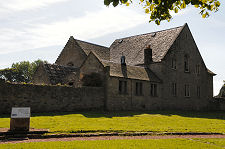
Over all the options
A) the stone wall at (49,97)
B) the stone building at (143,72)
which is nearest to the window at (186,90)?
the stone building at (143,72)

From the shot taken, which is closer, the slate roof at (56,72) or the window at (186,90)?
the slate roof at (56,72)

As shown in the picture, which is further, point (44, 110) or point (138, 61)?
point (138, 61)

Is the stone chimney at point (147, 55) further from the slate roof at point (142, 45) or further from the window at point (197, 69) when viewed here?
the window at point (197, 69)

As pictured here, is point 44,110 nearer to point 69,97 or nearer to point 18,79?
point 69,97

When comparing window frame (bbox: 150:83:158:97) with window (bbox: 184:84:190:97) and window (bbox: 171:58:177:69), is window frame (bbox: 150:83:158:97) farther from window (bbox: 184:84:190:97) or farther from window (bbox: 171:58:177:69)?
window (bbox: 184:84:190:97)

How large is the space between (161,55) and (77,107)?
54.3 ft

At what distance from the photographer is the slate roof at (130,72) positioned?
29.0m

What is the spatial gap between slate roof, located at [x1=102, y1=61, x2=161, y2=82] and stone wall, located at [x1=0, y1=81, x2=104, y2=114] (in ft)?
10.1

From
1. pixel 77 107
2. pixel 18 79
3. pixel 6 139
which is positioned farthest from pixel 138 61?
pixel 18 79

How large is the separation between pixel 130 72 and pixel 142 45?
39.4 ft

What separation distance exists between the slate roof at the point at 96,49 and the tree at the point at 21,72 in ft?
133

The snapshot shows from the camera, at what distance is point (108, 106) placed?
2738 cm

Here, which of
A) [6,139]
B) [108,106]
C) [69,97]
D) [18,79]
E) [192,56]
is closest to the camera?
[6,139]

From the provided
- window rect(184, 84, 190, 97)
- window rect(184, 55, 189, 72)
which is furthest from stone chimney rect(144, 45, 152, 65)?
window rect(184, 84, 190, 97)
